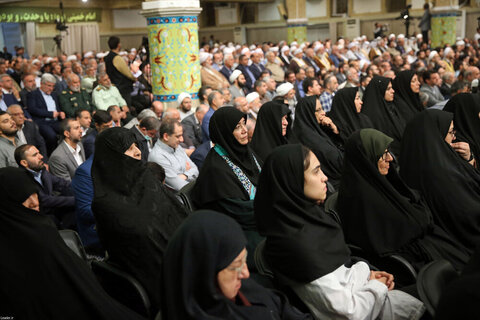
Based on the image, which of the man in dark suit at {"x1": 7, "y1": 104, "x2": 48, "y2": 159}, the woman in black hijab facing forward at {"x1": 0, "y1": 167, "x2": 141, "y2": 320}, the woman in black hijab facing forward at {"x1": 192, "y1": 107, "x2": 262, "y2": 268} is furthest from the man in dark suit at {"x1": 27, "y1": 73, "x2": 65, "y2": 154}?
the woman in black hijab facing forward at {"x1": 0, "y1": 167, "x2": 141, "y2": 320}

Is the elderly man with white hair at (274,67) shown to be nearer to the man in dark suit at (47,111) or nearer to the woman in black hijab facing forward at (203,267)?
the man in dark suit at (47,111)

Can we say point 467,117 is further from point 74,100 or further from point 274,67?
point 274,67

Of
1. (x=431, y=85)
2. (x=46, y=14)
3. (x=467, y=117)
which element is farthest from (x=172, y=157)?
(x=46, y=14)

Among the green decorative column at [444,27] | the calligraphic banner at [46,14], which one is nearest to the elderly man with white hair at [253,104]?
the green decorative column at [444,27]

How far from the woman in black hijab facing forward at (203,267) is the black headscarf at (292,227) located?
488 mm

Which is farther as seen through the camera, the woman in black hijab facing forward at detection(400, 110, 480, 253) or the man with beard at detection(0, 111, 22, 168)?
the man with beard at detection(0, 111, 22, 168)

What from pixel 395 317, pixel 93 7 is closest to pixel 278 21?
pixel 93 7

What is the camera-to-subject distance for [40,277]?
2205mm

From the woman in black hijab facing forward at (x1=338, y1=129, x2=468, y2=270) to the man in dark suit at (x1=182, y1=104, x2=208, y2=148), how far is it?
119 inches

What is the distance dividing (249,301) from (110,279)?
2.89 ft

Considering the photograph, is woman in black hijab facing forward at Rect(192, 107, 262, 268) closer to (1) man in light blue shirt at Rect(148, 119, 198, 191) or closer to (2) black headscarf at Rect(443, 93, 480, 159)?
(1) man in light blue shirt at Rect(148, 119, 198, 191)

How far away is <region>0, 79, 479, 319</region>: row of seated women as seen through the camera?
2158 millimetres

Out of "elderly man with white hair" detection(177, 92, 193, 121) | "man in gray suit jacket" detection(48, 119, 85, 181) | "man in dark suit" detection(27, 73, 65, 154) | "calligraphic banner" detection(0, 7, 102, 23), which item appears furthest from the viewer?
"calligraphic banner" detection(0, 7, 102, 23)

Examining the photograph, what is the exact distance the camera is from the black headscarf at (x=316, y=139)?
4285mm
